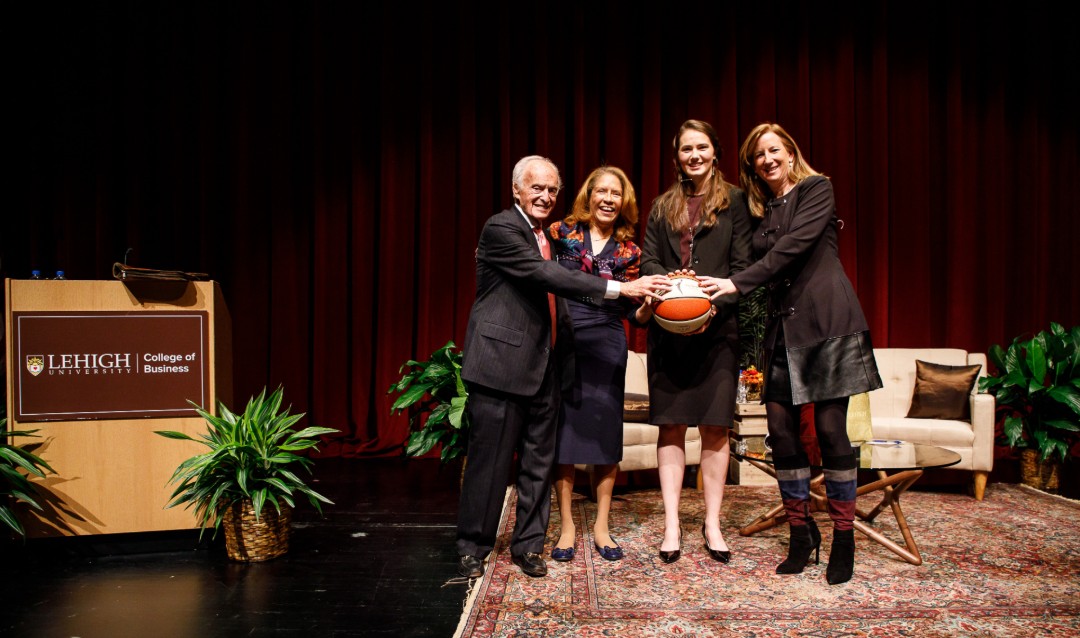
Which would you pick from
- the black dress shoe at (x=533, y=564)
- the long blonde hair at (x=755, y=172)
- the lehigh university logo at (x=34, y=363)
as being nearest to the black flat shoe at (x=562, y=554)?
the black dress shoe at (x=533, y=564)

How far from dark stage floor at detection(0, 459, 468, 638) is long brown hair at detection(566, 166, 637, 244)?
1378mm

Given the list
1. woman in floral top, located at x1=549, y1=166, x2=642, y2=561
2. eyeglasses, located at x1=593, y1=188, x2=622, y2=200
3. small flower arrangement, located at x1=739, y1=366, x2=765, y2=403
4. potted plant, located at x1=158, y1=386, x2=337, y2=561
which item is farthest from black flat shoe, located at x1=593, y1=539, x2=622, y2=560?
small flower arrangement, located at x1=739, y1=366, x2=765, y2=403

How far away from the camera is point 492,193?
16.1ft

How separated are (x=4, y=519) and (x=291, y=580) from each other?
3.48 ft

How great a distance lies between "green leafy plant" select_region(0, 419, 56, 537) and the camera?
7.36 feet

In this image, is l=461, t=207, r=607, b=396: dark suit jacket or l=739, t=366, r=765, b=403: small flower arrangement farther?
l=739, t=366, r=765, b=403: small flower arrangement

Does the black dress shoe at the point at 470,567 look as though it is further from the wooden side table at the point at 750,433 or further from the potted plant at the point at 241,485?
the wooden side table at the point at 750,433

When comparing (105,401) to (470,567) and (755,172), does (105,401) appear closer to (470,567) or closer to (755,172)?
(470,567)

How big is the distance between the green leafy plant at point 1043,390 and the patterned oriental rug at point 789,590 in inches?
38.0

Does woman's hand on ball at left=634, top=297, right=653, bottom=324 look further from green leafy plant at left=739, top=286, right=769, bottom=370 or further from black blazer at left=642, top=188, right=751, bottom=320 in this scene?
green leafy plant at left=739, top=286, right=769, bottom=370

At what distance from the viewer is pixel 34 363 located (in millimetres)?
2355

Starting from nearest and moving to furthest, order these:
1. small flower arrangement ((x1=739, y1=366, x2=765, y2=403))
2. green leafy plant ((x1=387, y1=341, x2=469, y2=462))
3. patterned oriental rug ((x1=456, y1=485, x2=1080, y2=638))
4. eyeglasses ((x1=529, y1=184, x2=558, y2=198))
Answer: patterned oriental rug ((x1=456, y1=485, x2=1080, y2=638)) < eyeglasses ((x1=529, y1=184, x2=558, y2=198)) < green leafy plant ((x1=387, y1=341, x2=469, y2=462)) < small flower arrangement ((x1=739, y1=366, x2=765, y2=403))

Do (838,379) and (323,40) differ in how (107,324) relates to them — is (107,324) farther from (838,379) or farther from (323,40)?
(323,40)

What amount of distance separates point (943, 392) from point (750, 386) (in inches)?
44.2
